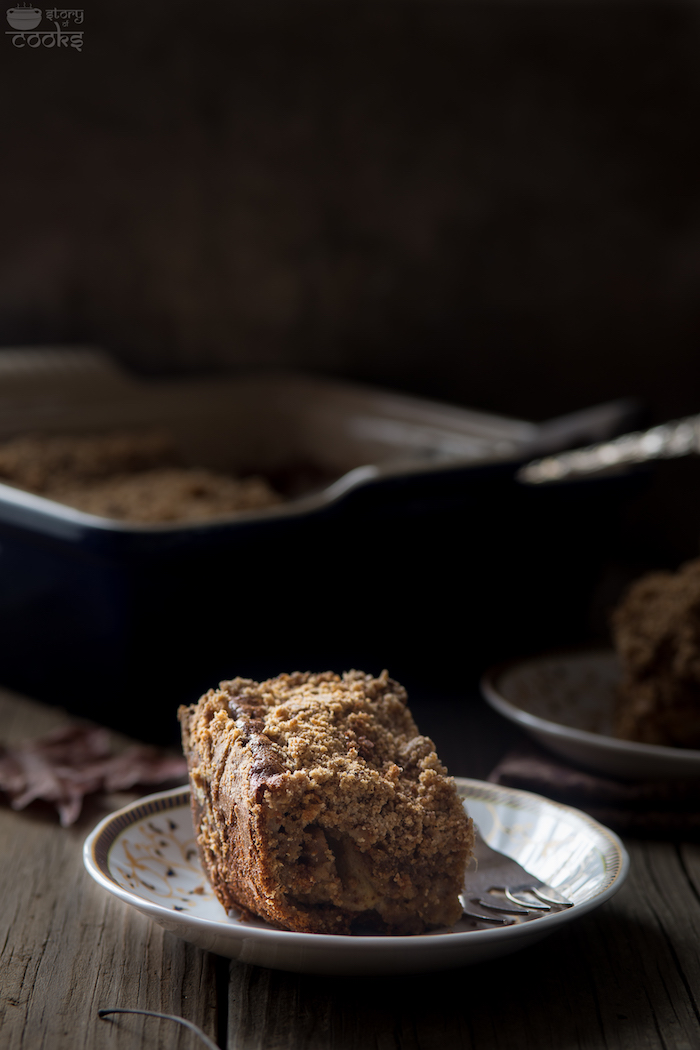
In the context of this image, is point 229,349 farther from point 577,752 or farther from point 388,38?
point 577,752

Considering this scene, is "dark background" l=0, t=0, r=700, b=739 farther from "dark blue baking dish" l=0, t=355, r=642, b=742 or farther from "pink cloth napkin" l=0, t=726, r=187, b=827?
"pink cloth napkin" l=0, t=726, r=187, b=827

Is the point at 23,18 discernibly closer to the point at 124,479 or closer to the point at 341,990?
the point at 124,479

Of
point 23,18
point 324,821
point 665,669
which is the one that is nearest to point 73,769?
point 324,821

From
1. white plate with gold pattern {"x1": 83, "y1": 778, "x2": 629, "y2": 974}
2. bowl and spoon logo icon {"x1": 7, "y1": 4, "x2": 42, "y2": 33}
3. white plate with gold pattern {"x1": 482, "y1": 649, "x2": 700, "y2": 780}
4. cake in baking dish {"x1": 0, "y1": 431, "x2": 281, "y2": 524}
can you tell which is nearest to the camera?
white plate with gold pattern {"x1": 83, "y1": 778, "x2": 629, "y2": 974}

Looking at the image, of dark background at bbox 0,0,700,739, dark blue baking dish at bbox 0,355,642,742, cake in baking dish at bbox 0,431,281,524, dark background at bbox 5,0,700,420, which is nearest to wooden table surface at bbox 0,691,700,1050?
dark blue baking dish at bbox 0,355,642,742

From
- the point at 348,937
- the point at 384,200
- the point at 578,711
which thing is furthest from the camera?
the point at 384,200

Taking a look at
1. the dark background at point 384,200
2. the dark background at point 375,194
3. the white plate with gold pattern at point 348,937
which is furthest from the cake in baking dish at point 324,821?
the dark background at point 375,194
